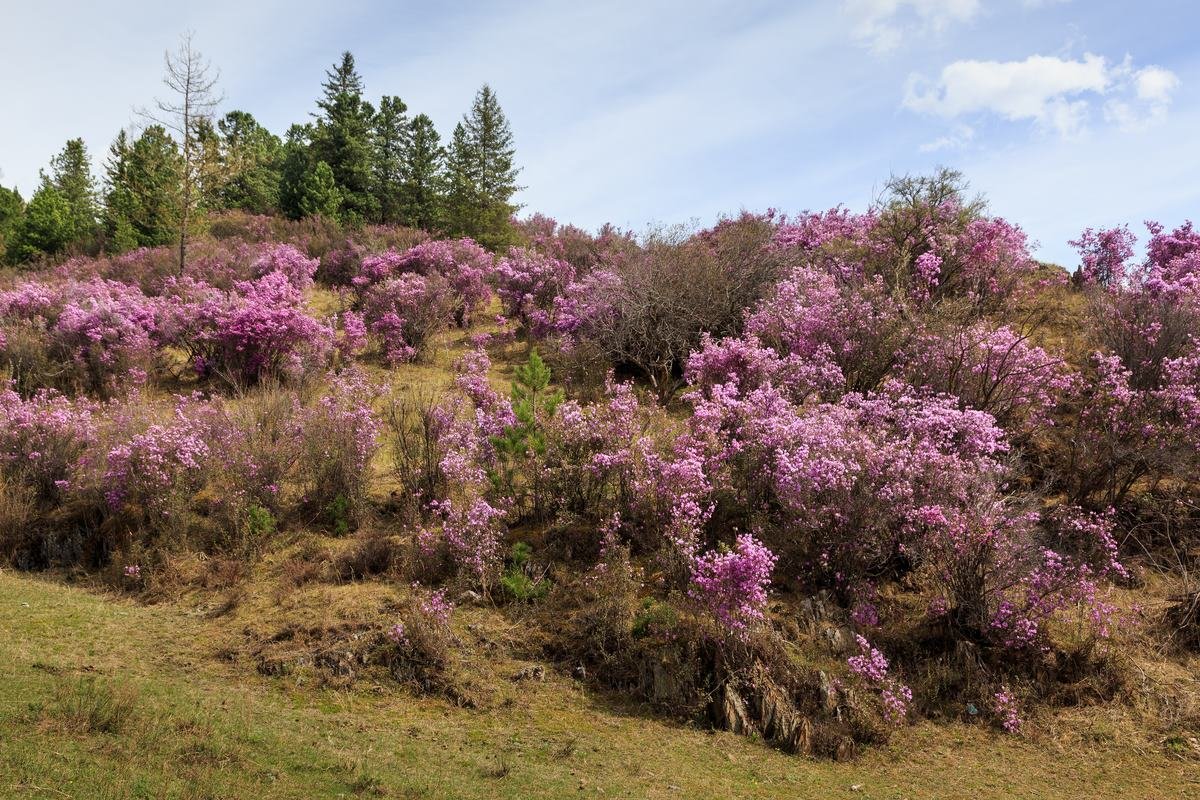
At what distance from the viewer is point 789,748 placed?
19.3 feet

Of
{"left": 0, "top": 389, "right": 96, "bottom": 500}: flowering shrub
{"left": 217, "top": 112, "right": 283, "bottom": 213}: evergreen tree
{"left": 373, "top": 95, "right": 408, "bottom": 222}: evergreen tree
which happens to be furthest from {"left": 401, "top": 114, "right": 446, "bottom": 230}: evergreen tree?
{"left": 0, "top": 389, "right": 96, "bottom": 500}: flowering shrub

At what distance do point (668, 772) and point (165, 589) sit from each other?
608cm

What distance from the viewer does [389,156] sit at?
1447 inches

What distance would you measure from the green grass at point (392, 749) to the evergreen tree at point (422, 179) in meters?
29.5


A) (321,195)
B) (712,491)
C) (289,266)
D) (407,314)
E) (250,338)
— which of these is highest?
(321,195)

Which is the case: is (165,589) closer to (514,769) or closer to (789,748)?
(514,769)

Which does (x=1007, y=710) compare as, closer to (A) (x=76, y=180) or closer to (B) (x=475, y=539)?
(B) (x=475, y=539)

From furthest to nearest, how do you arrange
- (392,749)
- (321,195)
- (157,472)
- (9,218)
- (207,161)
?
(9,218) → (321,195) → (207,161) → (157,472) → (392,749)

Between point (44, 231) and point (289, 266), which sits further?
point (44, 231)

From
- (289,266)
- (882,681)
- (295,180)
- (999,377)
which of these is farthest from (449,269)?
(295,180)

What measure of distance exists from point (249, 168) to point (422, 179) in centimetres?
1464

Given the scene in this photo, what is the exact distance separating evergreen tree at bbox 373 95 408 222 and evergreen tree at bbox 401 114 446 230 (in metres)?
0.32

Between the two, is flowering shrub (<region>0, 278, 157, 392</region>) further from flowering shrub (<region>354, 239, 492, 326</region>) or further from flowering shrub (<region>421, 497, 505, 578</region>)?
flowering shrub (<region>421, 497, 505, 578</region>)

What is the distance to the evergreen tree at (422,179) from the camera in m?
34.2
